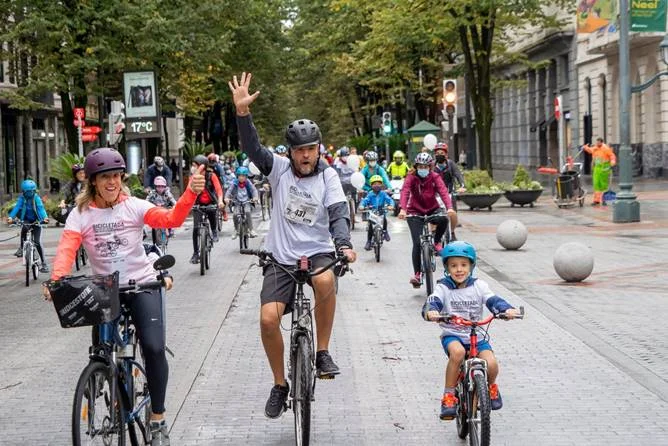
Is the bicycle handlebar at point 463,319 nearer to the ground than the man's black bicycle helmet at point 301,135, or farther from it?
nearer to the ground

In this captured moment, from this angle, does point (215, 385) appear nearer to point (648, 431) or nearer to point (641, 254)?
point (648, 431)

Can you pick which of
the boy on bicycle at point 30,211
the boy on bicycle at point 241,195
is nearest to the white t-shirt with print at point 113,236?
the boy on bicycle at point 30,211

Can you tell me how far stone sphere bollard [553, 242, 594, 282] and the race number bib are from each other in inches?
339

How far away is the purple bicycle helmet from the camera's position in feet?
20.5

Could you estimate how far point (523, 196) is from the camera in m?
33.4

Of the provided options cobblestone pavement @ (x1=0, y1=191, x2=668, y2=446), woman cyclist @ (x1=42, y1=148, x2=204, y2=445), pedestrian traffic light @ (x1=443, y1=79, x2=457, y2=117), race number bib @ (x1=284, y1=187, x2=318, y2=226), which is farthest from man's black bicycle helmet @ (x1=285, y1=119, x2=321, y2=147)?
pedestrian traffic light @ (x1=443, y1=79, x2=457, y2=117)

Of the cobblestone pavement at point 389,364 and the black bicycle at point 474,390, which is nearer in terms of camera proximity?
the black bicycle at point 474,390

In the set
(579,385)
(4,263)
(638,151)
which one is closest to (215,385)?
(579,385)

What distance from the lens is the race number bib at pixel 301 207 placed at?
702cm

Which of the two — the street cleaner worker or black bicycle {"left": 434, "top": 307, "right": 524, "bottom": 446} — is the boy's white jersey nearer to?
black bicycle {"left": 434, "top": 307, "right": 524, "bottom": 446}

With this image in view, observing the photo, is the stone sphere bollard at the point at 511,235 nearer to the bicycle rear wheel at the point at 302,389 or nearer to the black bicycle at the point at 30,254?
the black bicycle at the point at 30,254

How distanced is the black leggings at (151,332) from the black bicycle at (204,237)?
10.9 metres

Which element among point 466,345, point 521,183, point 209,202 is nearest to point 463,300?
point 466,345

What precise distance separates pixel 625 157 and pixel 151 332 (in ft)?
68.4
